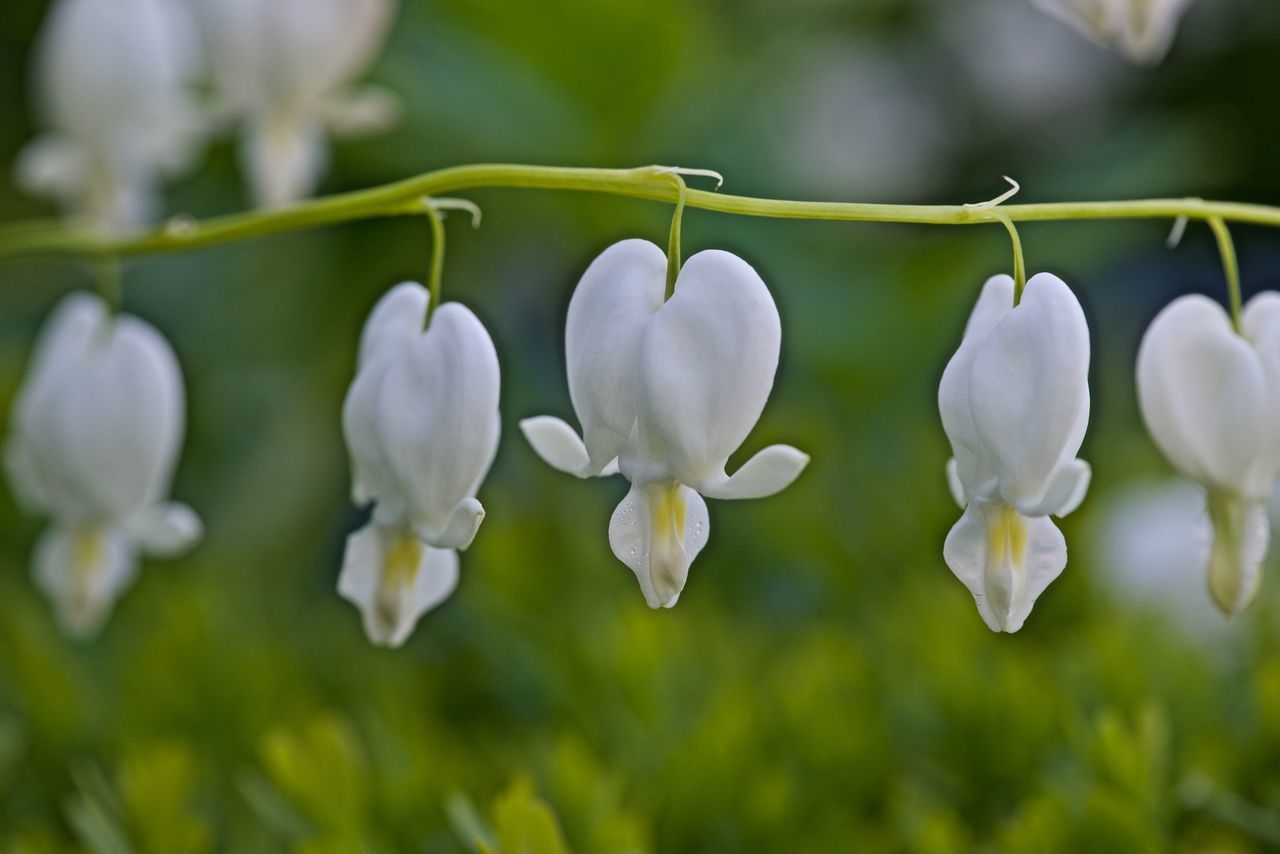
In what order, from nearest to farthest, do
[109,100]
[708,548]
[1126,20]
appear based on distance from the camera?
[1126,20] < [109,100] < [708,548]

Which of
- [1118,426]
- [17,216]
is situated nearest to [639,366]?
[1118,426]

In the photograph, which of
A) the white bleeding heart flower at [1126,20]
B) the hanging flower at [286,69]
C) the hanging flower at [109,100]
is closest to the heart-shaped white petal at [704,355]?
the white bleeding heart flower at [1126,20]

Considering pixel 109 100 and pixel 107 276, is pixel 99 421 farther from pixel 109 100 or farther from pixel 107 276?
pixel 109 100

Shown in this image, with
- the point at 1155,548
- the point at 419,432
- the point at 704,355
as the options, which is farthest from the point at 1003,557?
the point at 1155,548

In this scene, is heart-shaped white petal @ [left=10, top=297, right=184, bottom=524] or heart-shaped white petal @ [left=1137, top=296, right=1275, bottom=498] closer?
heart-shaped white petal @ [left=1137, top=296, right=1275, bottom=498]

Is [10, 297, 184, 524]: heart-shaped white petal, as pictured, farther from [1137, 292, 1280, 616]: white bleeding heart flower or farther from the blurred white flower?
the blurred white flower

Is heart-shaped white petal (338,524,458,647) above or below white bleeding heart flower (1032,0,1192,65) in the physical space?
below

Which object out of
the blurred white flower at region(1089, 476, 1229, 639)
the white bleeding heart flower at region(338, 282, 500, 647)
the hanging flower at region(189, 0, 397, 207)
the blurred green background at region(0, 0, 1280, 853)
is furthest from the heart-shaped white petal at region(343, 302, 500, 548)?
the blurred white flower at region(1089, 476, 1229, 639)

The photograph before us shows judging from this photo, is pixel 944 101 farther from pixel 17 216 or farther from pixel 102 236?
pixel 102 236
